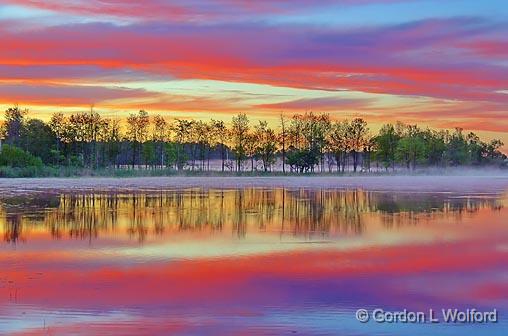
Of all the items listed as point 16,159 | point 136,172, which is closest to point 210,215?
point 136,172

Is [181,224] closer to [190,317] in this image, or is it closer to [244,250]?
[244,250]

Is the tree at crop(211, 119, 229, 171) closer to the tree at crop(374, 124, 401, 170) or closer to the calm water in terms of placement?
the tree at crop(374, 124, 401, 170)

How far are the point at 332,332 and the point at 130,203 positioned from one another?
78.3 ft

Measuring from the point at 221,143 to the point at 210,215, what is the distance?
78540mm

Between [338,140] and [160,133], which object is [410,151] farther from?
Answer: [160,133]

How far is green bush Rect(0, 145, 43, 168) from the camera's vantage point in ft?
263

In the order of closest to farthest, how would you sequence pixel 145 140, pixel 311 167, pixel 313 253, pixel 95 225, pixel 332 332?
pixel 332 332
pixel 313 253
pixel 95 225
pixel 311 167
pixel 145 140

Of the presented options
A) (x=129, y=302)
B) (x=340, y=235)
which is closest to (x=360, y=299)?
(x=129, y=302)

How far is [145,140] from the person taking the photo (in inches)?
4087

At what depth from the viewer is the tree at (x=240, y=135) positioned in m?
97.6

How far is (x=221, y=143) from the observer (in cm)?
10444

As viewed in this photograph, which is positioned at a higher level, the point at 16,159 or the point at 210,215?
the point at 16,159

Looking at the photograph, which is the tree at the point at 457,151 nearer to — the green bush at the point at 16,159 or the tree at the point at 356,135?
the tree at the point at 356,135

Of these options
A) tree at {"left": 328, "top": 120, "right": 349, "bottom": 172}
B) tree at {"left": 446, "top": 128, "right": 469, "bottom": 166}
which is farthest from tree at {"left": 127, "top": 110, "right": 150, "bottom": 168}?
tree at {"left": 446, "top": 128, "right": 469, "bottom": 166}
